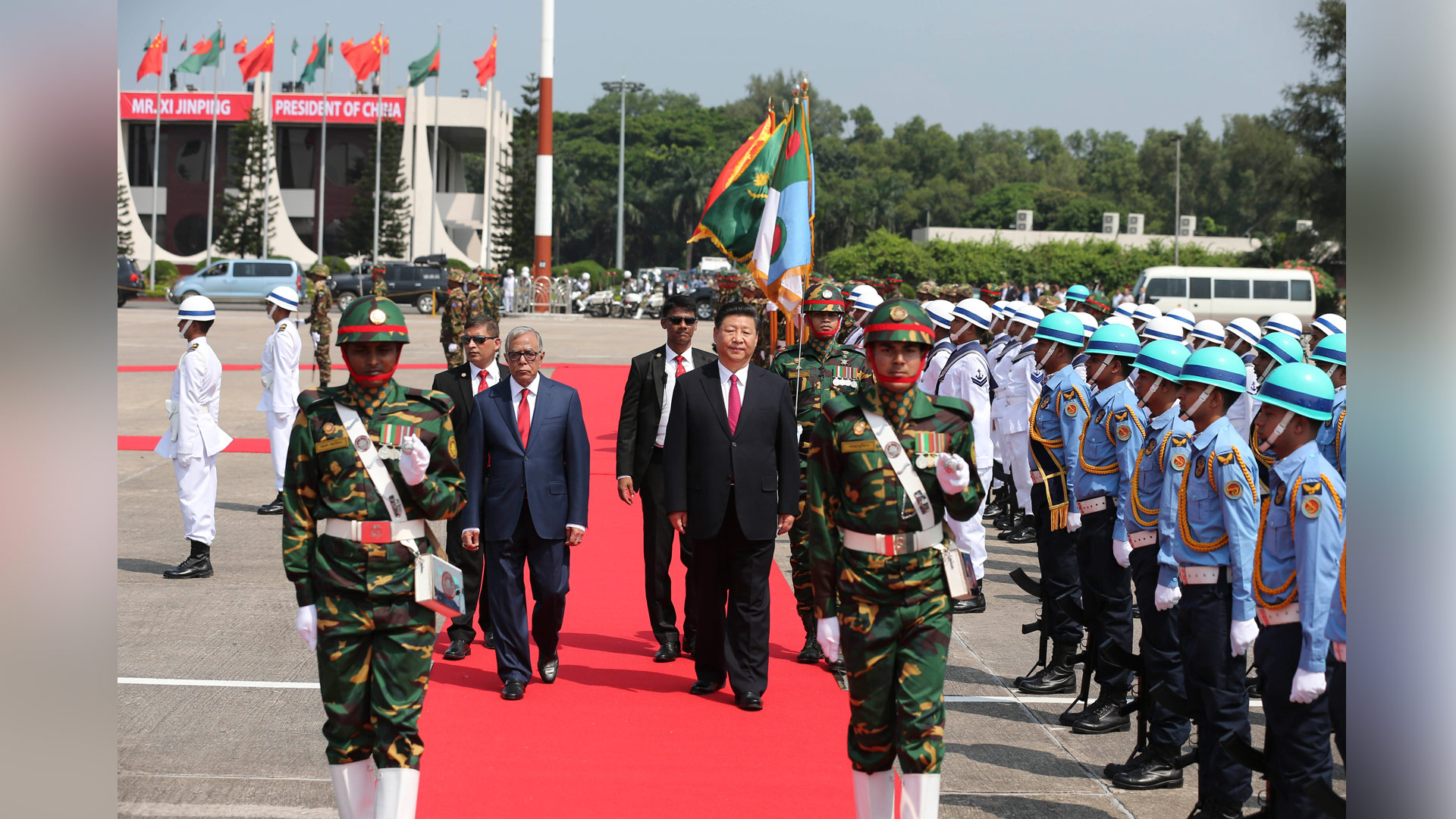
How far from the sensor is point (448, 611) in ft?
16.4

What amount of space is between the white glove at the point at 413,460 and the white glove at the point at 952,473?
202 centimetres

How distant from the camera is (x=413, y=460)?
4.78 metres

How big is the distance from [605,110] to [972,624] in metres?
121

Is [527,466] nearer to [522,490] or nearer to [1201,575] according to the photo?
[522,490]

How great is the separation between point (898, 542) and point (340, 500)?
2237 mm

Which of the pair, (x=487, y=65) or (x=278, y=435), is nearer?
(x=278, y=435)

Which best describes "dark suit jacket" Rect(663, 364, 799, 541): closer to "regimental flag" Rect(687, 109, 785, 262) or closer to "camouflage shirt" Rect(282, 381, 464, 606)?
"camouflage shirt" Rect(282, 381, 464, 606)

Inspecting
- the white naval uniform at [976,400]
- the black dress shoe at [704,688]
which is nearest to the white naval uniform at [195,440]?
the black dress shoe at [704,688]

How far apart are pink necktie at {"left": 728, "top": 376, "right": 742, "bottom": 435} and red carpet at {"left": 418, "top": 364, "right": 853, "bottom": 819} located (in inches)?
64.7

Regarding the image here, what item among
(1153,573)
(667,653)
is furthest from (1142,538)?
(667,653)

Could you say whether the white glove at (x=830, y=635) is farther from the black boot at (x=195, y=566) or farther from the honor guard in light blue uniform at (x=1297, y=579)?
the black boot at (x=195, y=566)

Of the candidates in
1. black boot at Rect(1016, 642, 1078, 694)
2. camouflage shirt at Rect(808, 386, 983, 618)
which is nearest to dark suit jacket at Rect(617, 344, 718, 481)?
black boot at Rect(1016, 642, 1078, 694)
